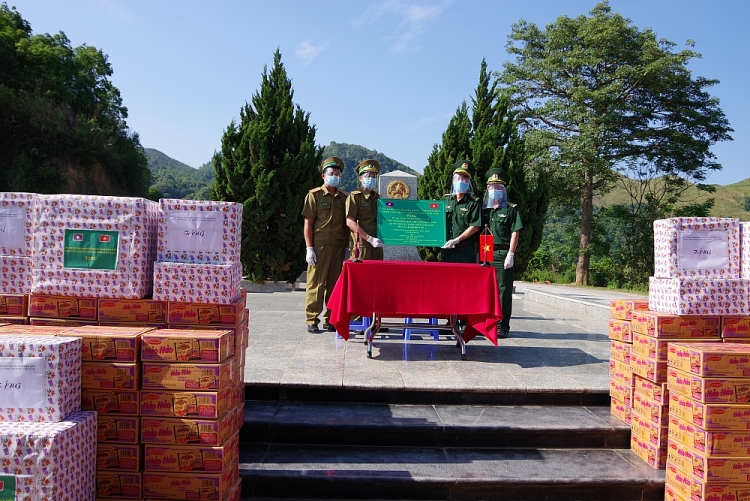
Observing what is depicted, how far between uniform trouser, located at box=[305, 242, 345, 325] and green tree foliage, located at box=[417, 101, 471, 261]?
3.83m

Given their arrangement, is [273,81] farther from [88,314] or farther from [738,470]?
[738,470]

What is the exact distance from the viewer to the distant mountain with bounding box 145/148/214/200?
54459 millimetres

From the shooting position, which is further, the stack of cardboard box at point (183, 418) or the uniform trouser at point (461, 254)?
the uniform trouser at point (461, 254)

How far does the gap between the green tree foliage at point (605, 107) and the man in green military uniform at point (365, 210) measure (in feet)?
48.1

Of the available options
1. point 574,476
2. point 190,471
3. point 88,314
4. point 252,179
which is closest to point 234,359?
Answer: point 190,471

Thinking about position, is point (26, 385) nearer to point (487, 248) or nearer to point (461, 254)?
point (487, 248)

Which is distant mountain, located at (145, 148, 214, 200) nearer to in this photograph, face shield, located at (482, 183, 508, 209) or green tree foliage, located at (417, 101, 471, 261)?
green tree foliage, located at (417, 101, 471, 261)

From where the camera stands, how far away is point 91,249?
9.57 feet

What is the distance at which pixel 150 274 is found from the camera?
9.98 feet

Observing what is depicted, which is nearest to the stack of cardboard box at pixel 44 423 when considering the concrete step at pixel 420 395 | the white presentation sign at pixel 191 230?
the white presentation sign at pixel 191 230

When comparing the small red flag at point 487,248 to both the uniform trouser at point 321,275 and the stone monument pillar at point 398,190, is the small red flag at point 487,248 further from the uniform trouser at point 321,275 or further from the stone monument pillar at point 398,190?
the stone monument pillar at point 398,190

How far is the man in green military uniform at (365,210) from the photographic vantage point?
5.58 m

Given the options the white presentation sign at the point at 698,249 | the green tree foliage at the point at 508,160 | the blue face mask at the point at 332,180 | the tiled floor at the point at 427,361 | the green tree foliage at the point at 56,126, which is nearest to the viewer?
the white presentation sign at the point at 698,249

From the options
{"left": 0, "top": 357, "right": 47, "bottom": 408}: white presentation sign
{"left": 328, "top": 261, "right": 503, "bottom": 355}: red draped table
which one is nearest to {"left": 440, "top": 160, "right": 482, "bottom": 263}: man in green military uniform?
{"left": 328, "top": 261, "right": 503, "bottom": 355}: red draped table
